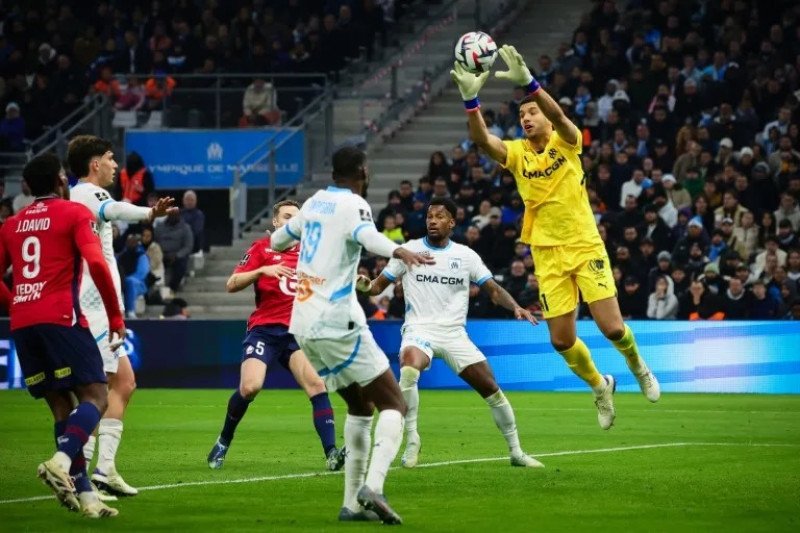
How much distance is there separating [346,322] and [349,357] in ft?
0.71

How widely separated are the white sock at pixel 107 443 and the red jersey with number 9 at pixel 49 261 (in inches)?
66.8

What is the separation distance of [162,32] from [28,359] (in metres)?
26.8

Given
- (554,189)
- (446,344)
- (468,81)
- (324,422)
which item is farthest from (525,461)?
(468,81)

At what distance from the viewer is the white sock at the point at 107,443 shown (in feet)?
35.1

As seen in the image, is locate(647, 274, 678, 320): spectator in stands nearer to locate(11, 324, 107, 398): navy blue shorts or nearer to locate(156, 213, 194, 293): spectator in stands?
locate(156, 213, 194, 293): spectator in stands

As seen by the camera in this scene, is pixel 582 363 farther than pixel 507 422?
Yes

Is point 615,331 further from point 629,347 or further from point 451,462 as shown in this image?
point 451,462

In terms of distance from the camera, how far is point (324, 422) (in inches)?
499

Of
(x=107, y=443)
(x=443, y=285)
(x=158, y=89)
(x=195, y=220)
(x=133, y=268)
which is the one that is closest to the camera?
(x=107, y=443)

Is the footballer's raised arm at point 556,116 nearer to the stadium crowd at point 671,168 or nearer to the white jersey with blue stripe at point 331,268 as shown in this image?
the white jersey with blue stripe at point 331,268

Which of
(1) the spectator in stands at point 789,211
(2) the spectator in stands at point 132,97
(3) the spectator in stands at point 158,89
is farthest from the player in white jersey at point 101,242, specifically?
(2) the spectator in stands at point 132,97

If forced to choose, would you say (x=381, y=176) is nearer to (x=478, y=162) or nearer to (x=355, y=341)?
(x=478, y=162)

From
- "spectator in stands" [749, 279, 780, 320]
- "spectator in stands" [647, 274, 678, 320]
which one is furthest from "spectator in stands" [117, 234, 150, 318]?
"spectator in stands" [749, 279, 780, 320]

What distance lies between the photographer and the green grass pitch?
929 cm
